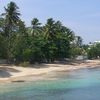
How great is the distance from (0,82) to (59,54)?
55038 mm

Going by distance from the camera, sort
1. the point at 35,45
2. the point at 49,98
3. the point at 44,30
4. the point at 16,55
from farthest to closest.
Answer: the point at 44,30, the point at 35,45, the point at 16,55, the point at 49,98

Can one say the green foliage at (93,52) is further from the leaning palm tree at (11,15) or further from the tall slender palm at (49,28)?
the leaning palm tree at (11,15)

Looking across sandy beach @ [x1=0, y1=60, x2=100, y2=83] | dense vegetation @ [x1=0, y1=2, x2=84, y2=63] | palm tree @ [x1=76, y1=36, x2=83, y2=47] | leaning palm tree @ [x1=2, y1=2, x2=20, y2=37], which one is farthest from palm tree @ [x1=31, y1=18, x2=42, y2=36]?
palm tree @ [x1=76, y1=36, x2=83, y2=47]

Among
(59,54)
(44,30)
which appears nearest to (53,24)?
(44,30)

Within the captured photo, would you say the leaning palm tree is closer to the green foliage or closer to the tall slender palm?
the tall slender palm

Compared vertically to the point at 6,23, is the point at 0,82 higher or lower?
lower

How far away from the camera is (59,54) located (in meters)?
94.0

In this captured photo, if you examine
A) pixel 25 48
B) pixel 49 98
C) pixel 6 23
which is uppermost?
pixel 6 23

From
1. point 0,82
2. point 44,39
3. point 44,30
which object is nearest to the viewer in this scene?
point 0,82

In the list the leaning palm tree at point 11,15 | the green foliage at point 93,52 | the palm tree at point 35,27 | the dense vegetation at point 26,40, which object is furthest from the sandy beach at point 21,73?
the green foliage at point 93,52

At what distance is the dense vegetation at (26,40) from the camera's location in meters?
69.4

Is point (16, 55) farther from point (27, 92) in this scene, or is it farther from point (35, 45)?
point (27, 92)

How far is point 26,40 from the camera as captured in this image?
75.0 m

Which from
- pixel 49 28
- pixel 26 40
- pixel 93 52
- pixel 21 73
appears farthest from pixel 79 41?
pixel 21 73
